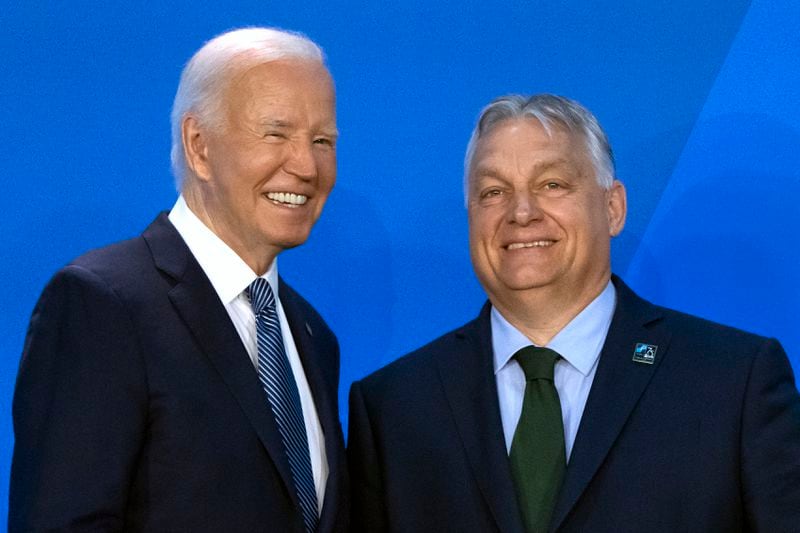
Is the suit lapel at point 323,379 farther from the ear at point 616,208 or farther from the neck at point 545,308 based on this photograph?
the ear at point 616,208

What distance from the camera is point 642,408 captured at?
267 centimetres

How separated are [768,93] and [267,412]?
188cm

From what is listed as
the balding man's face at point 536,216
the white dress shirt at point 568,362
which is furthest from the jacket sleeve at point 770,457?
the balding man's face at point 536,216

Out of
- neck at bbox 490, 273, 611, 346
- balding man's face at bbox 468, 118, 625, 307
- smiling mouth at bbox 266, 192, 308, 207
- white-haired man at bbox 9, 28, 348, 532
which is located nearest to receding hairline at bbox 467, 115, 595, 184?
balding man's face at bbox 468, 118, 625, 307

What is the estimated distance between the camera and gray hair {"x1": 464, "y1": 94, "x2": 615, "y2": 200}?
2900 mm

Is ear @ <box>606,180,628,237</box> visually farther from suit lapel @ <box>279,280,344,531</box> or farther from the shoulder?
suit lapel @ <box>279,280,344,531</box>

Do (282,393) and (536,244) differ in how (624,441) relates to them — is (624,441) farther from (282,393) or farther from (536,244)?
(282,393)

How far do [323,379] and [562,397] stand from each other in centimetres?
53

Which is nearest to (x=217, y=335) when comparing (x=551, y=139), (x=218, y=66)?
(x=218, y=66)

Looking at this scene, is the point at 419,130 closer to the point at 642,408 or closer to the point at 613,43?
the point at 613,43

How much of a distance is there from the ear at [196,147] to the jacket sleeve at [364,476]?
0.71m

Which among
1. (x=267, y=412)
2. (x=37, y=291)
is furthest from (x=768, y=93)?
(x=37, y=291)

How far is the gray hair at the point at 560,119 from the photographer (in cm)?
290

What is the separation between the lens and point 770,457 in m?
2.55
